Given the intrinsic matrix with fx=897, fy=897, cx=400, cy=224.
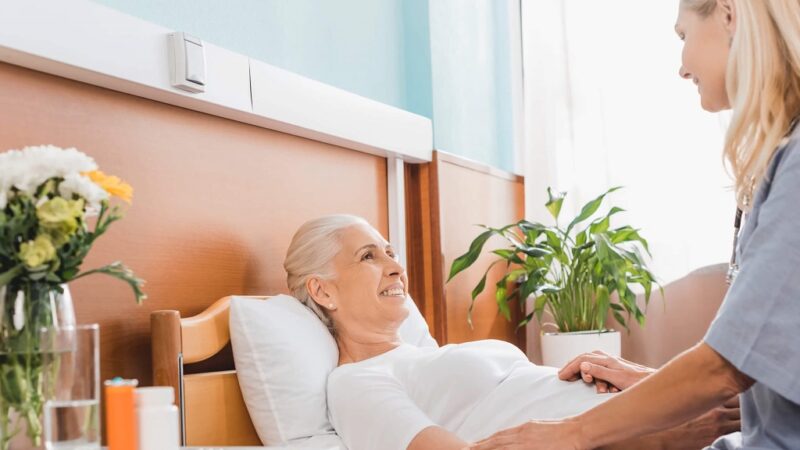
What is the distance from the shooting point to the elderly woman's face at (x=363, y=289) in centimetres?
204

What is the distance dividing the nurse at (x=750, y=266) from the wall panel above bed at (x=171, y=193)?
35.2 inches

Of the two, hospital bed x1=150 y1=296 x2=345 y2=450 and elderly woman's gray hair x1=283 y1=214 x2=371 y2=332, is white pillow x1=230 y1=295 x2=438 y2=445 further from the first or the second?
elderly woman's gray hair x1=283 y1=214 x2=371 y2=332

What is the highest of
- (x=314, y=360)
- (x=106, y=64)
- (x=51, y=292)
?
(x=106, y=64)

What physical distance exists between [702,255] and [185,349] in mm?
2248

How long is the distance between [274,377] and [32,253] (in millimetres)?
850

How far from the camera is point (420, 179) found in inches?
114

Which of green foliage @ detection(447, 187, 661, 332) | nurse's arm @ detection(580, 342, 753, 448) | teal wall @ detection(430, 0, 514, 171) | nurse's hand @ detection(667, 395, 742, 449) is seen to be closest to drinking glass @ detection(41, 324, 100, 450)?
nurse's arm @ detection(580, 342, 753, 448)

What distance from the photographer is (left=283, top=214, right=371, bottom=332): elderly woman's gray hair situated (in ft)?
6.77

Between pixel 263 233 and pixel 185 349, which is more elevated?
pixel 263 233

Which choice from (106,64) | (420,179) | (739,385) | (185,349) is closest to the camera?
(739,385)

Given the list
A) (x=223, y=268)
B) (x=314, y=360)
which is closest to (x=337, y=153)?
(x=223, y=268)

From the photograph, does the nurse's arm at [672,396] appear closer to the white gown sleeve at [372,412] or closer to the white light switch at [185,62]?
the white gown sleeve at [372,412]

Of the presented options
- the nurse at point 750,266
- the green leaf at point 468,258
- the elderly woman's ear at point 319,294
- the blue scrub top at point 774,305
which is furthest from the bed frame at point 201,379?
the green leaf at point 468,258

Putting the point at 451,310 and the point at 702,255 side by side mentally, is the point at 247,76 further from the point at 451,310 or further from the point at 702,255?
the point at 702,255
